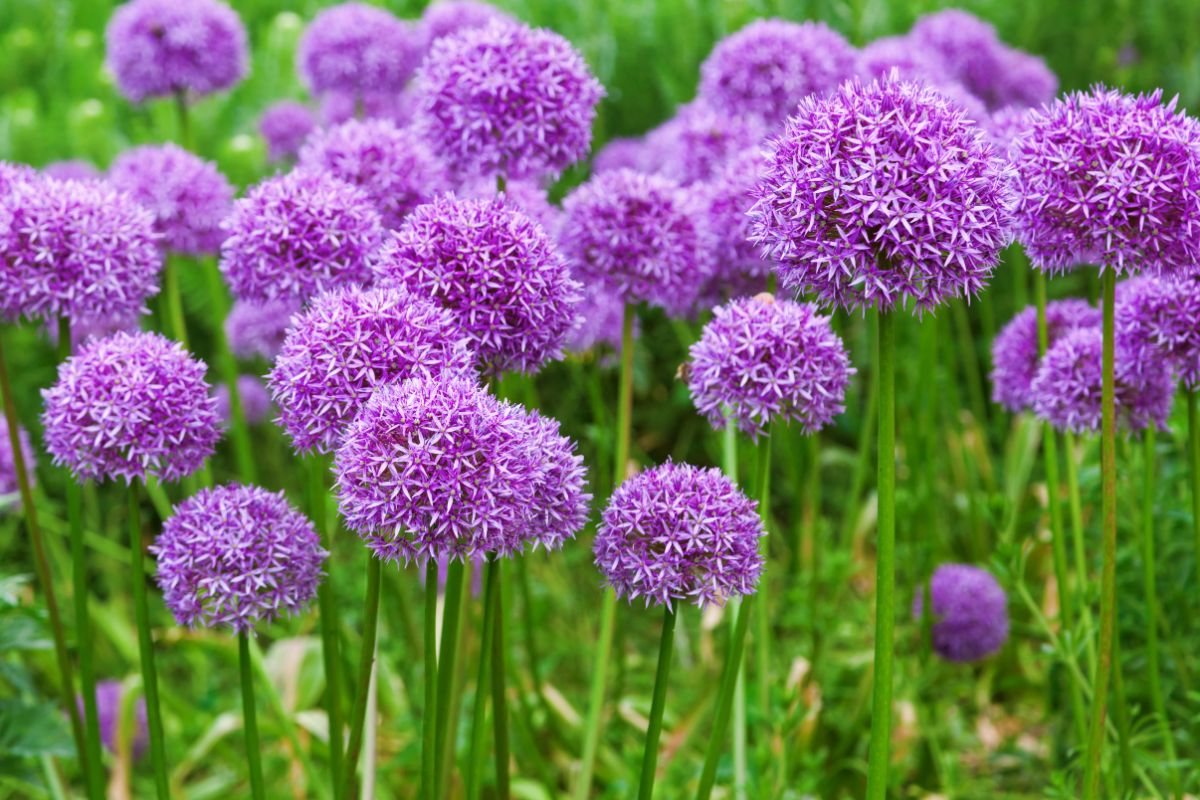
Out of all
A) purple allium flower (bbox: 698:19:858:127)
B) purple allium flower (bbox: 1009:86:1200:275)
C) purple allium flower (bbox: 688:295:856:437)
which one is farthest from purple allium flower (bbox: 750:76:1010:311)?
purple allium flower (bbox: 698:19:858:127)

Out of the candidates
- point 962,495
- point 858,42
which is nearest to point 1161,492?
point 962,495

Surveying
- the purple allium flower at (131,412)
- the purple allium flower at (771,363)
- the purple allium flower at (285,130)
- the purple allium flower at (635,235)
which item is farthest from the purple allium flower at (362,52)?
the purple allium flower at (771,363)

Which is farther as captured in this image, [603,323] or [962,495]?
[962,495]

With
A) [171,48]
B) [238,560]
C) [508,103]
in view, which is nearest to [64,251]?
[238,560]

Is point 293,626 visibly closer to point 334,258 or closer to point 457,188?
point 457,188

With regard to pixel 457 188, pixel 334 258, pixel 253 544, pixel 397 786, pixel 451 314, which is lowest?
pixel 397 786

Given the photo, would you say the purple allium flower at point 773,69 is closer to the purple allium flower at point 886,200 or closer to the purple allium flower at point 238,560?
the purple allium flower at point 886,200

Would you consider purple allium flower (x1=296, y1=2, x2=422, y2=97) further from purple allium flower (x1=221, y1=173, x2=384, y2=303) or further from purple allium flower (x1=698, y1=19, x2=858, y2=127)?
purple allium flower (x1=221, y1=173, x2=384, y2=303)
